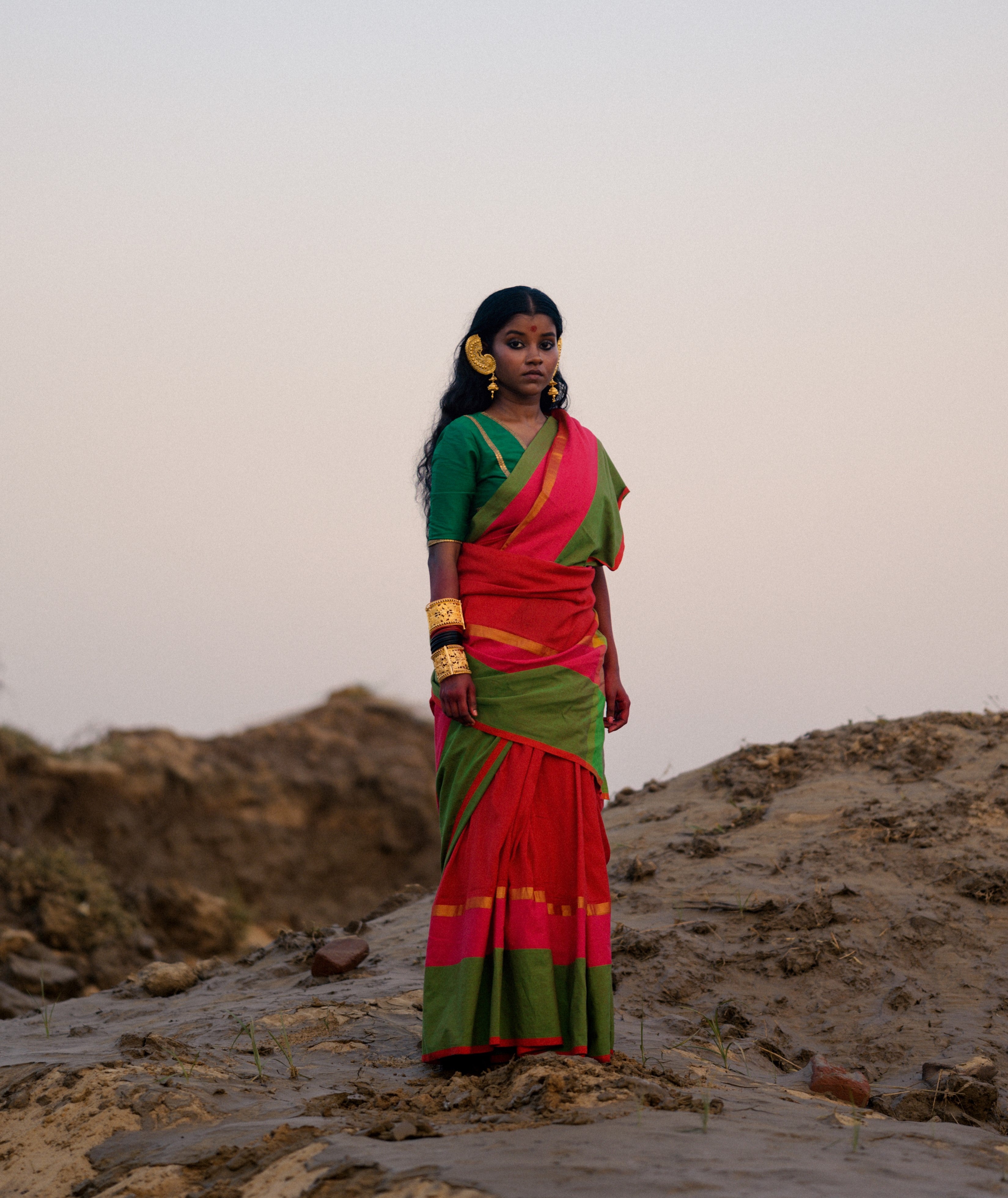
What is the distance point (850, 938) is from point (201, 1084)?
267 cm

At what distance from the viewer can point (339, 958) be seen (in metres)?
4.77

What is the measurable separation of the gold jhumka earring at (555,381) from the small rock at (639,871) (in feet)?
7.95

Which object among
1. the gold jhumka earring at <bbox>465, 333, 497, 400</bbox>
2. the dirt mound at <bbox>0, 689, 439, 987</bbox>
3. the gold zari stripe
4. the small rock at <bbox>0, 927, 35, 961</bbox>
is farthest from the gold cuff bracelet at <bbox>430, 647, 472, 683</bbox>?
the dirt mound at <bbox>0, 689, 439, 987</bbox>

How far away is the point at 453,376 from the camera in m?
3.80

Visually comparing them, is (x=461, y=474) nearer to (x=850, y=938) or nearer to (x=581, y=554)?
(x=581, y=554)

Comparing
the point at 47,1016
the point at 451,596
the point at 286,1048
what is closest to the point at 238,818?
the point at 47,1016

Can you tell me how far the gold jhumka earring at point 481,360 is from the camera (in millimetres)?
3611

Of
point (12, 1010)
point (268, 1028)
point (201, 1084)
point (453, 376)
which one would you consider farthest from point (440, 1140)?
point (12, 1010)

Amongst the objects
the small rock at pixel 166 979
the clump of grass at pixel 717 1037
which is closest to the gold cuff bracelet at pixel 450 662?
the clump of grass at pixel 717 1037

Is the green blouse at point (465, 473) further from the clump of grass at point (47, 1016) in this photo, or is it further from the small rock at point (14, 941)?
the small rock at point (14, 941)

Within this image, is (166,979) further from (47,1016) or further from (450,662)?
(450,662)

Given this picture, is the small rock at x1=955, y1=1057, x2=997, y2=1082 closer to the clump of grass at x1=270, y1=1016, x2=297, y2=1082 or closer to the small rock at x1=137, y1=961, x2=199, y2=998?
the clump of grass at x1=270, y1=1016, x2=297, y2=1082

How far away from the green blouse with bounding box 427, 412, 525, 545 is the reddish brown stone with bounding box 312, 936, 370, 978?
210 centimetres

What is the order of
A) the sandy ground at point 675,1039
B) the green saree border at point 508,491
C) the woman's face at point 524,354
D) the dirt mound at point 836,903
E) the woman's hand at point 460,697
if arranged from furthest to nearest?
1. the dirt mound at point 836,903
2. the woman's face at point 524,354
3. the green saree border at point 508,491
4. the woman's hand at point 460,697
5. the sandy ground at point 675,1039
